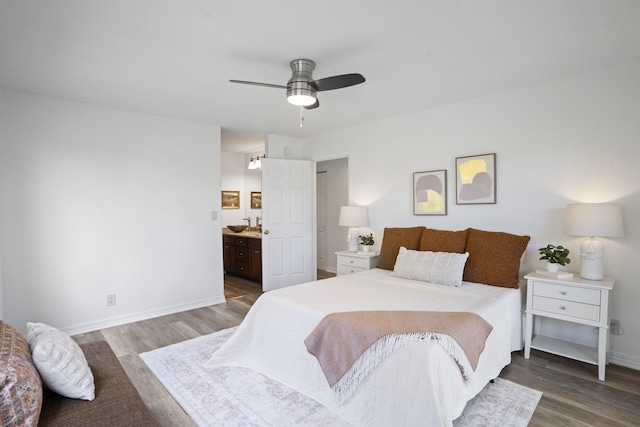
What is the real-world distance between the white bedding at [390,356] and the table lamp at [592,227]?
0.60 metres

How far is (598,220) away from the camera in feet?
8.16

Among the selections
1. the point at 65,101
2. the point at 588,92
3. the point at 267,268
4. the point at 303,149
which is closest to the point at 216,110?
the point at 65,101

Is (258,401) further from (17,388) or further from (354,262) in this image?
(354,262)

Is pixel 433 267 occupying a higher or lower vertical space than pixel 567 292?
higher

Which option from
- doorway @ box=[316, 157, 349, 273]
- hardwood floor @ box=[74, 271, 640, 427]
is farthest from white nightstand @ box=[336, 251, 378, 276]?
doorway @ box=[316, 157, 349, 273]

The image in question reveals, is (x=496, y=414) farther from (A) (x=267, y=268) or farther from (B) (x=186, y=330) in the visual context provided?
(A) (x=267, y=268)

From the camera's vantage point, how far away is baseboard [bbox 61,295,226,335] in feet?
11.3

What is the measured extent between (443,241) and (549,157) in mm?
1218

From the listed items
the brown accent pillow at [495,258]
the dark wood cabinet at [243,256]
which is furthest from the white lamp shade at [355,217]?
the dark wood cabinet at [243,256]

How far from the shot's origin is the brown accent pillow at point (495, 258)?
113 inches

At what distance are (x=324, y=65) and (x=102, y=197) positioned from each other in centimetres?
281

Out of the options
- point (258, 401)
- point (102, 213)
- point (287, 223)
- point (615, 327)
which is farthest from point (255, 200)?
point (615, 327)

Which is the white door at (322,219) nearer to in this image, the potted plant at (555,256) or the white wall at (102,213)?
the white wall at (102,213)

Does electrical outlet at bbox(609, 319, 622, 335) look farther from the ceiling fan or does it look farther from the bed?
the ceiling fan
